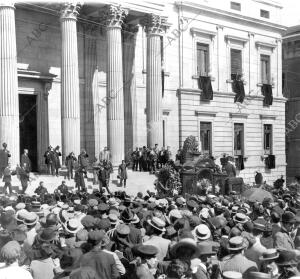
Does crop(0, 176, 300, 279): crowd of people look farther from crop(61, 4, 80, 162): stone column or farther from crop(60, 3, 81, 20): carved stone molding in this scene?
crop(60, 3, 81, 20): carved stone molding

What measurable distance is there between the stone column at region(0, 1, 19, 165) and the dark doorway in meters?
4.73

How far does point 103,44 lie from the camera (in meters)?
31.4

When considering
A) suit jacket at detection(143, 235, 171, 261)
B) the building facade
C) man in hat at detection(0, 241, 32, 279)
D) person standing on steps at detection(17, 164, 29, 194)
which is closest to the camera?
man in hat at detection(0, 241, 32, 279)

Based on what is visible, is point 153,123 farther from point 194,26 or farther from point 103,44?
point 194,26

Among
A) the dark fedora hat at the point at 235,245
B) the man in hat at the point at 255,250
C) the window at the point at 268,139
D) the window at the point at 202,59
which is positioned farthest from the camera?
the window at the point at 268,139

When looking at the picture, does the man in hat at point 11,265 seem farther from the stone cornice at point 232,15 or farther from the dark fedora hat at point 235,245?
the stone cornice at point 232,15

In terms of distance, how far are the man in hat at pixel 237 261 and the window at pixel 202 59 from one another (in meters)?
30.8

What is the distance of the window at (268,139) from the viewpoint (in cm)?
4209

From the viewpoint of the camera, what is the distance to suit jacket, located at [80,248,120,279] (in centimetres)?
586

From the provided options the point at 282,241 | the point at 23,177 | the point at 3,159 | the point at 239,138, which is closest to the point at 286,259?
the point at 282,241

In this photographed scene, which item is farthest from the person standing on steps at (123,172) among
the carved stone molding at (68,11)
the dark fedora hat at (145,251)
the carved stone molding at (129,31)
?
the dark fedora hat at (145,251)

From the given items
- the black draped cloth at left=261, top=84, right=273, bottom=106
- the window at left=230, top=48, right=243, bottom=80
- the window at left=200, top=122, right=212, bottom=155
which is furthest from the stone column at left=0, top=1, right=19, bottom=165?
the black draped cloth at left=261, top=84, right=273, bottom=106

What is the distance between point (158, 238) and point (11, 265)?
240 centimetres

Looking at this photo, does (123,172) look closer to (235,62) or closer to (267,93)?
(235,62)
